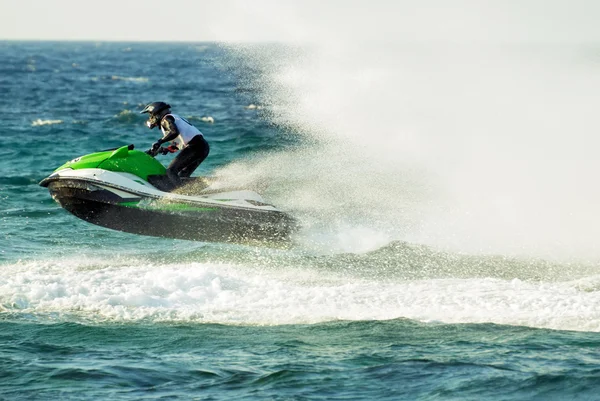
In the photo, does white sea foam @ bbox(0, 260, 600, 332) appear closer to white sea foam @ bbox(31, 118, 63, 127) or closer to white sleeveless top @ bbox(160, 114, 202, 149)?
white sleeveless top @ bbox(160, 114, 202, 149)

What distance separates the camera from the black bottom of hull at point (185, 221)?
12.6m

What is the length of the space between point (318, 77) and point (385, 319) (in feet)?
36.5

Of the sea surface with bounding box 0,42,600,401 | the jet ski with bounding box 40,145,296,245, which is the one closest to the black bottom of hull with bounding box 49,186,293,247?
the jet ski with bounding box 40,145,296,245

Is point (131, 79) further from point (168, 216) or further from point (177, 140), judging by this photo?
point (168, 216)

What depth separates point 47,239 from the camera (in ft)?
49.6

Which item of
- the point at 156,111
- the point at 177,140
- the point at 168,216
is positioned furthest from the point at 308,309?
the point at 156,111

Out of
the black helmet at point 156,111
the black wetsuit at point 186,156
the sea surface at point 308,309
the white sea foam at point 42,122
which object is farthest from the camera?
the white sea foam at point 42,122

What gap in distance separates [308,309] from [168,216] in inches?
125

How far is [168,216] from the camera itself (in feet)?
41.8

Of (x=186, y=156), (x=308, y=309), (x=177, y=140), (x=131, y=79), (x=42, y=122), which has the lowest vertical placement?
(x=308, y=309)

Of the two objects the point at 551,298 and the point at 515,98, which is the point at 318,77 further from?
the point at 551,298

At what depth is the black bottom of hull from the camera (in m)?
12.6

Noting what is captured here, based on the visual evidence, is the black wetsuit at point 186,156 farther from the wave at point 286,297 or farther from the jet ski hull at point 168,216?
the wave at point 286,297

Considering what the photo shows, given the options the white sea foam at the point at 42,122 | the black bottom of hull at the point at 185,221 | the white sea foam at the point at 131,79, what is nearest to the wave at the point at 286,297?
the black bottom of hull at the point at 185,221
